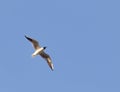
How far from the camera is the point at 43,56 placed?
92.2 metres

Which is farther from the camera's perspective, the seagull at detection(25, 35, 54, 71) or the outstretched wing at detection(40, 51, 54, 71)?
the outstretched wing at detection(40, 51, 54, 71)

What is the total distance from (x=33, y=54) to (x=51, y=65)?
17.2 feet

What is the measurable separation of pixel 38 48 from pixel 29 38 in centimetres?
189

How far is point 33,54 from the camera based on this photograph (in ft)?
289

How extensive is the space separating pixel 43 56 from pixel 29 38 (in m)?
3.67

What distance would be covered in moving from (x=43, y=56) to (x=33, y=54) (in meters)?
4.25

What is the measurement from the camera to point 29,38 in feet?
296

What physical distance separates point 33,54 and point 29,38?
3.03m

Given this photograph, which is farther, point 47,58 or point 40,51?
point 47,58

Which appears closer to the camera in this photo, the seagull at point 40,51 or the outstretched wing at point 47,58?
the seagull at point 40,51

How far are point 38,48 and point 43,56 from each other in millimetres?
1928

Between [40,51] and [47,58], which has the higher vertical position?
[47,58]

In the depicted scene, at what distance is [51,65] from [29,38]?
5.30 m
